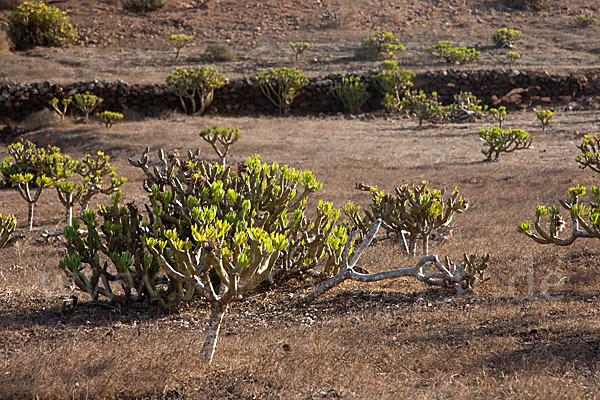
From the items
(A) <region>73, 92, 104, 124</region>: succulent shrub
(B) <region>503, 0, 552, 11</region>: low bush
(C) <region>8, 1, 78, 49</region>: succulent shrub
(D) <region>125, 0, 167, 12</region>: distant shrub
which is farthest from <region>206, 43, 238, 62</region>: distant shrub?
(B) <region>503, 0, 552, 11</region>: low bush

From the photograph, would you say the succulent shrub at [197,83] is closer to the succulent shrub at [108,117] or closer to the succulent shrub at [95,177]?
the succulent shrub at [108,117]

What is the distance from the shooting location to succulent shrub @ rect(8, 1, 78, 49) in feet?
88.4

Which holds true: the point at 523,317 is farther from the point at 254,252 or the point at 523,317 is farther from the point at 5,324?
the point at 5,324

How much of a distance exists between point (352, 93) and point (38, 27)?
15446 millimetres

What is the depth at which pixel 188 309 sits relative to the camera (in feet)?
17.7

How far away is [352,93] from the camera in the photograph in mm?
22562

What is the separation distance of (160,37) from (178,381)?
2843cm

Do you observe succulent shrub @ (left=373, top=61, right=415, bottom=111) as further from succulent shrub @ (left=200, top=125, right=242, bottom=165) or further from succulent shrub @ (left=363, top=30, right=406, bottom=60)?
succulent shrub @ (left=200, top=125, right=242, bottom=165)

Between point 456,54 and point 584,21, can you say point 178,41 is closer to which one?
point 456,54

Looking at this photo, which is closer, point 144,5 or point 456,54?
point 456,54

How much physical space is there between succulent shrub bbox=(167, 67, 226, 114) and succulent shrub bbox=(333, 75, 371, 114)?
456cm

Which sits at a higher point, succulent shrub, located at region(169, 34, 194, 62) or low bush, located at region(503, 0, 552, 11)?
low bush, located at region(503, 0, 552, 11)

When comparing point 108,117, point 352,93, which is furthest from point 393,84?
point 108,117

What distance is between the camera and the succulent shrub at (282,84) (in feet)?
72.8
